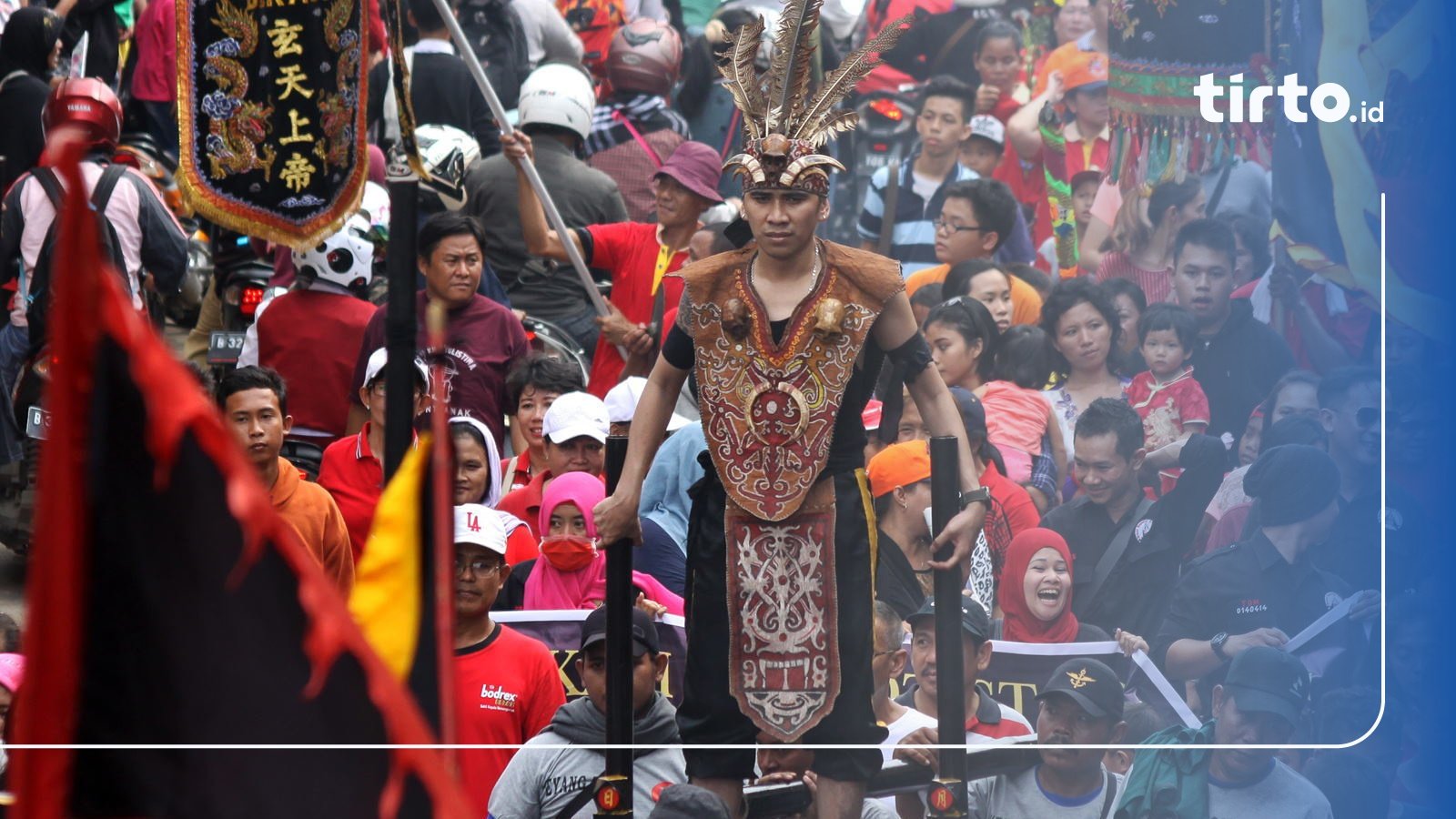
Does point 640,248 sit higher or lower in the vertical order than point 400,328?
higher

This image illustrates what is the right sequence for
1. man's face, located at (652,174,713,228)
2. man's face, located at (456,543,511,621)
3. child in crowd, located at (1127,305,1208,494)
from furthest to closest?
man's face, located at (652,174,713,228) < child in crowd, located at (1127,305,1208,494) < man's face, located at (456,543,511,621)

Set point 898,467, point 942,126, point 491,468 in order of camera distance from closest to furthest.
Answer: point 898,467 → point 491,468 → point 942,126

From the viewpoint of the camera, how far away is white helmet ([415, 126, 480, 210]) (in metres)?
6.71

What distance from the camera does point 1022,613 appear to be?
5094 mm

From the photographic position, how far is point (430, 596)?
173 cm

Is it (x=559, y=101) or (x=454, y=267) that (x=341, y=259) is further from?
(x=559, y=101)

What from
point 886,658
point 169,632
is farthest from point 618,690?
point 169,632

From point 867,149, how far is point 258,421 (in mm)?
2554

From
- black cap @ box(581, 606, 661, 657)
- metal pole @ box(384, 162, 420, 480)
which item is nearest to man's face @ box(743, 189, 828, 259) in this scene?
black cap @ box(581, 606, 661, 657)

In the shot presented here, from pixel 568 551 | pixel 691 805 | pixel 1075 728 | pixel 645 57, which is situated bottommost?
pixel 691 805

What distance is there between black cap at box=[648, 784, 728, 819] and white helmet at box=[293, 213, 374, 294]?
215 centimetres

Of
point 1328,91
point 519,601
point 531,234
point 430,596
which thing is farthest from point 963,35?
point 430,596

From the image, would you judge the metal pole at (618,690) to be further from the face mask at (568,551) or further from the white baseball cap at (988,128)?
the white baseball cap at (988,128)

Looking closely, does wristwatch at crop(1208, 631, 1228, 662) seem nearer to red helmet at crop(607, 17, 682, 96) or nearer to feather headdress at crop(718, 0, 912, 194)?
feather headdress at crop(718, 0, 912, 194)
